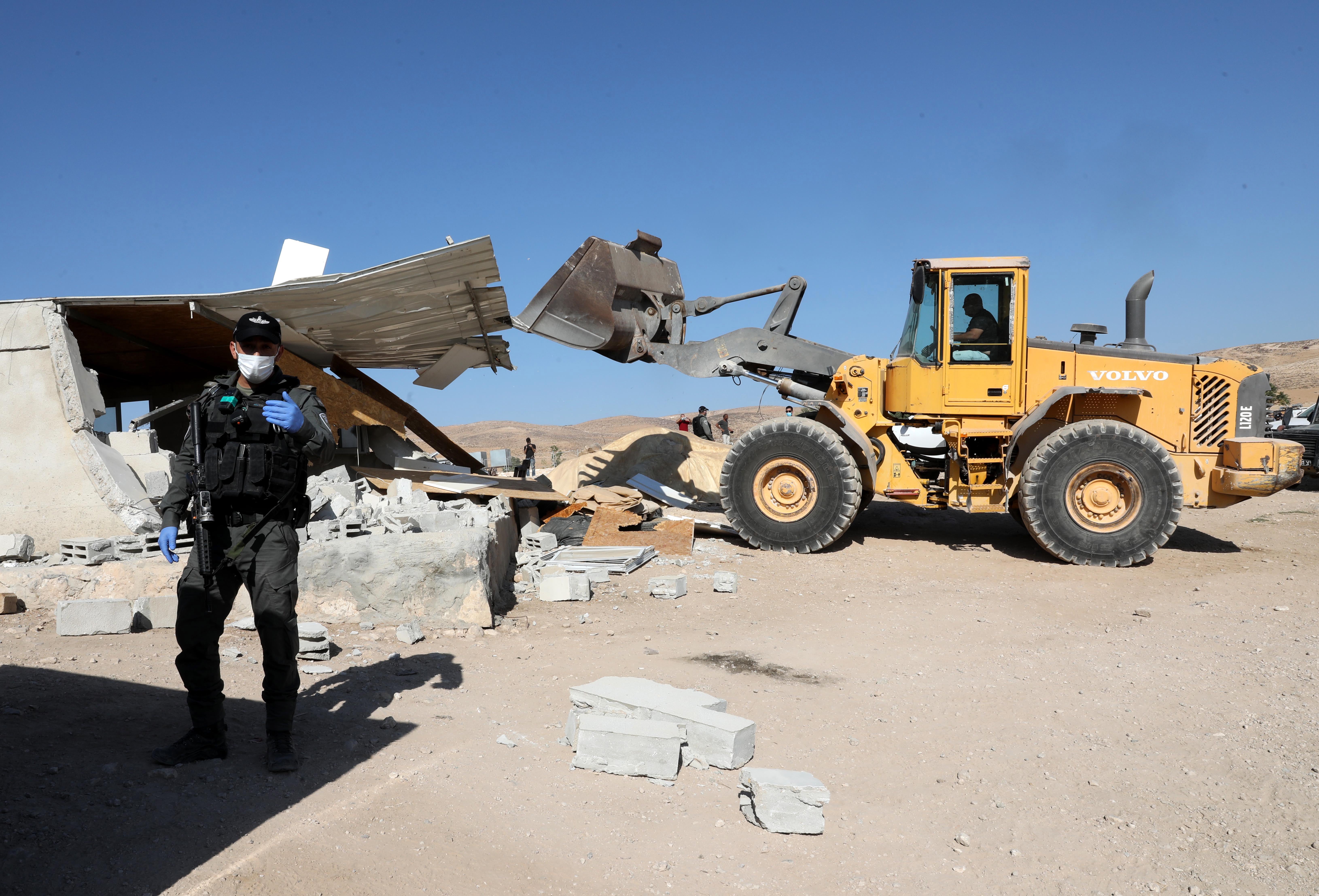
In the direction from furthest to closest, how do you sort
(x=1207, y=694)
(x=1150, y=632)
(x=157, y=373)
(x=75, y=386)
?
(x=157, y=373), (x=75, y=386), (x=1150, y=632), (x=1207, y=694)

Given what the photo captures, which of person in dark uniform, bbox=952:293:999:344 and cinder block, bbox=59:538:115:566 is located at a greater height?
person in dark uniform, bbox=952:293:999:344

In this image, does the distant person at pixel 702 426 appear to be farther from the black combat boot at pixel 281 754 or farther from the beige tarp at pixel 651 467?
the black combat boot at pixel 281 754

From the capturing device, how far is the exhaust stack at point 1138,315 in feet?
28.1

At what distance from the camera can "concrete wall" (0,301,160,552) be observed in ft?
23.6

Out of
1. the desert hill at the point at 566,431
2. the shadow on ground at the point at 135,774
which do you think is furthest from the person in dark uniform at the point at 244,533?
the desert hill at the point at 566,431

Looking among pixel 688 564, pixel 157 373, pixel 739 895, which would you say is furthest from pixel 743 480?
pixel 157 373

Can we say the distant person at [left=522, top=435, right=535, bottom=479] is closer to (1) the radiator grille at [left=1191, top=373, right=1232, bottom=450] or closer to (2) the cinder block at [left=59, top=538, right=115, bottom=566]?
(2) the cinder block at [left=59, top=538, right=115, bottom=566]

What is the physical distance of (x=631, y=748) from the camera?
3.64 meters

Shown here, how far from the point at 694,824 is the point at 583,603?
3.78 meters

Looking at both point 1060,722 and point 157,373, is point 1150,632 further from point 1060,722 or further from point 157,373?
point 157,373

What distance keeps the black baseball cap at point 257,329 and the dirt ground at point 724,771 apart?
5.81 feet

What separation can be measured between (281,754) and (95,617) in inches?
112

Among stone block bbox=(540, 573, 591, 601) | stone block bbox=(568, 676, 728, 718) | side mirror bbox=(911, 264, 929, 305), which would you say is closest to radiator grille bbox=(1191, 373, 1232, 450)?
side mirror bbox=(911, 264, 929, 305)

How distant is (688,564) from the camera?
8.23 metres
